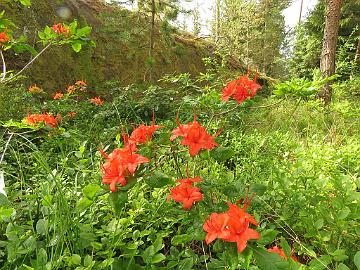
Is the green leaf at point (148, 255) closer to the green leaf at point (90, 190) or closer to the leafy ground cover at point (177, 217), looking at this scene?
the leafy ground cover at point (177, 217)

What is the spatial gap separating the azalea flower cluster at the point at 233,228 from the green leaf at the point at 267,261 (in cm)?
6

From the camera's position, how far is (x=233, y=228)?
720 mm

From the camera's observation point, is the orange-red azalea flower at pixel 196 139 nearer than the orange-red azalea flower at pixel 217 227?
No

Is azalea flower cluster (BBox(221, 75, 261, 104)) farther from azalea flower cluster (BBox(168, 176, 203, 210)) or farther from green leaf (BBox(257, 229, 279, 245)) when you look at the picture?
green leaf (BBox(257, 229, 279, 245))

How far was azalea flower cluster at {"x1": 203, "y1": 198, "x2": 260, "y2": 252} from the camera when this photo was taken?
705mm

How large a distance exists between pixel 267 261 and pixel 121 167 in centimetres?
44

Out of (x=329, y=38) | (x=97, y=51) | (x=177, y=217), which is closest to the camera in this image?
(x=177, y=217)

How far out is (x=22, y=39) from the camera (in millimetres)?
1926

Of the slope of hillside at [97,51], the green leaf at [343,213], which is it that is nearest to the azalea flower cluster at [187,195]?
the green leaf at [343,213]

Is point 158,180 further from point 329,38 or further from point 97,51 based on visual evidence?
point 329,38

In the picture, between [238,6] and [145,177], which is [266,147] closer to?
[145,177]

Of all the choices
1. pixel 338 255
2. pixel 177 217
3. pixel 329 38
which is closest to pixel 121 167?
pixel 177 217

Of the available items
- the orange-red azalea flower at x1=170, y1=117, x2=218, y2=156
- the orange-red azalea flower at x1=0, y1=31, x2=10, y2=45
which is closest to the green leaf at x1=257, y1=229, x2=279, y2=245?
the orange-red azalea flower at x1=170, y1=117, x2=218, y2=156

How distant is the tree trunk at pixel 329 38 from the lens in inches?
218
